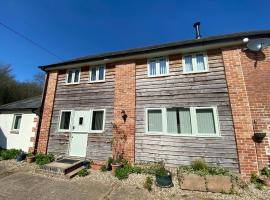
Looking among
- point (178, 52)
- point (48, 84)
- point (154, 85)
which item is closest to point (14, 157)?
point (48, 84)

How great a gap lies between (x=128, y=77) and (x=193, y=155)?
503 cm

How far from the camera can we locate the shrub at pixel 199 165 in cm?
605

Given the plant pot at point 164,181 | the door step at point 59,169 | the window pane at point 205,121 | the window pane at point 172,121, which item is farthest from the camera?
the window pane at point 172,121

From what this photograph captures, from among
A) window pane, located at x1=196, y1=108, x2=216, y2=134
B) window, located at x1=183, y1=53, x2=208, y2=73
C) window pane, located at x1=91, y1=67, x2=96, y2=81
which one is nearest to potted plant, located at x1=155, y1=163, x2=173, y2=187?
window pane, located at x1=196, y1=108, x2=216, y2=134

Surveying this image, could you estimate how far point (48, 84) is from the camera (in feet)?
33.3

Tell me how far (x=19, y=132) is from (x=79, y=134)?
16.1 feet

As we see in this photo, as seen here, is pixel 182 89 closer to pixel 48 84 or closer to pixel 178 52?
pixel 178 52

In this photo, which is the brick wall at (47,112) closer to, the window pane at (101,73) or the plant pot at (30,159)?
the plant pot at (30,159)

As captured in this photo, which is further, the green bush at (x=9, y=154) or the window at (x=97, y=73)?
the window at (x=97, y=73)

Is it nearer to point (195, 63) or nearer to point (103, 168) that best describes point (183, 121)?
point (195, 63)

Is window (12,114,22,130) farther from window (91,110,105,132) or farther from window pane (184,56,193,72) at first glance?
window pane (184,56,193,72)

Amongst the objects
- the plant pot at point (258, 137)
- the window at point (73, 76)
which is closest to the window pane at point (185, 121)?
the plant pot at point (258, 137)

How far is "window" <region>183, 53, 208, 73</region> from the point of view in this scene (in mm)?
7496

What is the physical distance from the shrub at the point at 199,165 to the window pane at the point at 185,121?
1268mm
